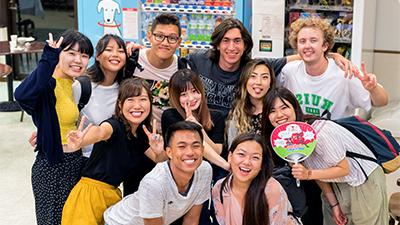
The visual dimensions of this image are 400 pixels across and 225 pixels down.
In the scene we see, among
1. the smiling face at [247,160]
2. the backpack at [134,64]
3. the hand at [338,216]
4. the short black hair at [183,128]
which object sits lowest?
the hand at [338,216]

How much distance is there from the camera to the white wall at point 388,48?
5.75 m

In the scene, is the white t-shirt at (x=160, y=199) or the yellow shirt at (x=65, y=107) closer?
the white t-shirt at (x=160, y=199)

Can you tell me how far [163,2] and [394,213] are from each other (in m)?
3.58

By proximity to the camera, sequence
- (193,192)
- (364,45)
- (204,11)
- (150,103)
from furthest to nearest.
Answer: (204,11) < (364,45) < (150,103) < (193,192)

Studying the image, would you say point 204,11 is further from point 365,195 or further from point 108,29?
point 365,195

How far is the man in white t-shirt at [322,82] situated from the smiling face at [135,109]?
1.01 metres

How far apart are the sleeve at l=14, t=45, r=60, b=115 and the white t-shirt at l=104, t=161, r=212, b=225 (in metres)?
0.75

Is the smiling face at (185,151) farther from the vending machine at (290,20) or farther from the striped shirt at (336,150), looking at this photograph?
the vending machine at (290,20)

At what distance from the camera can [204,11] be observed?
21.3 ft

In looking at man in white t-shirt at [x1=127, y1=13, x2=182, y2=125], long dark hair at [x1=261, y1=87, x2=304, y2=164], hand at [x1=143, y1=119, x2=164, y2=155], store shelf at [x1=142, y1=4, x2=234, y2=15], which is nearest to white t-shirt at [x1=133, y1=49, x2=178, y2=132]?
man in white t-shirt at [x1=127, y1=13, x2=182, y2=125]

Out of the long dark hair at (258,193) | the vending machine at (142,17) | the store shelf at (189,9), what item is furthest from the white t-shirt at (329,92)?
the vending machine at (142,17)

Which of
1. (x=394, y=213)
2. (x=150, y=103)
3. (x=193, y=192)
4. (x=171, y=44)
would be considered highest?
(x=171, y=44)

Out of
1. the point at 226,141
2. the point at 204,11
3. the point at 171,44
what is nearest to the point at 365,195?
the point at 226,141

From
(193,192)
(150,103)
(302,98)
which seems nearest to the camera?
(193,192)
